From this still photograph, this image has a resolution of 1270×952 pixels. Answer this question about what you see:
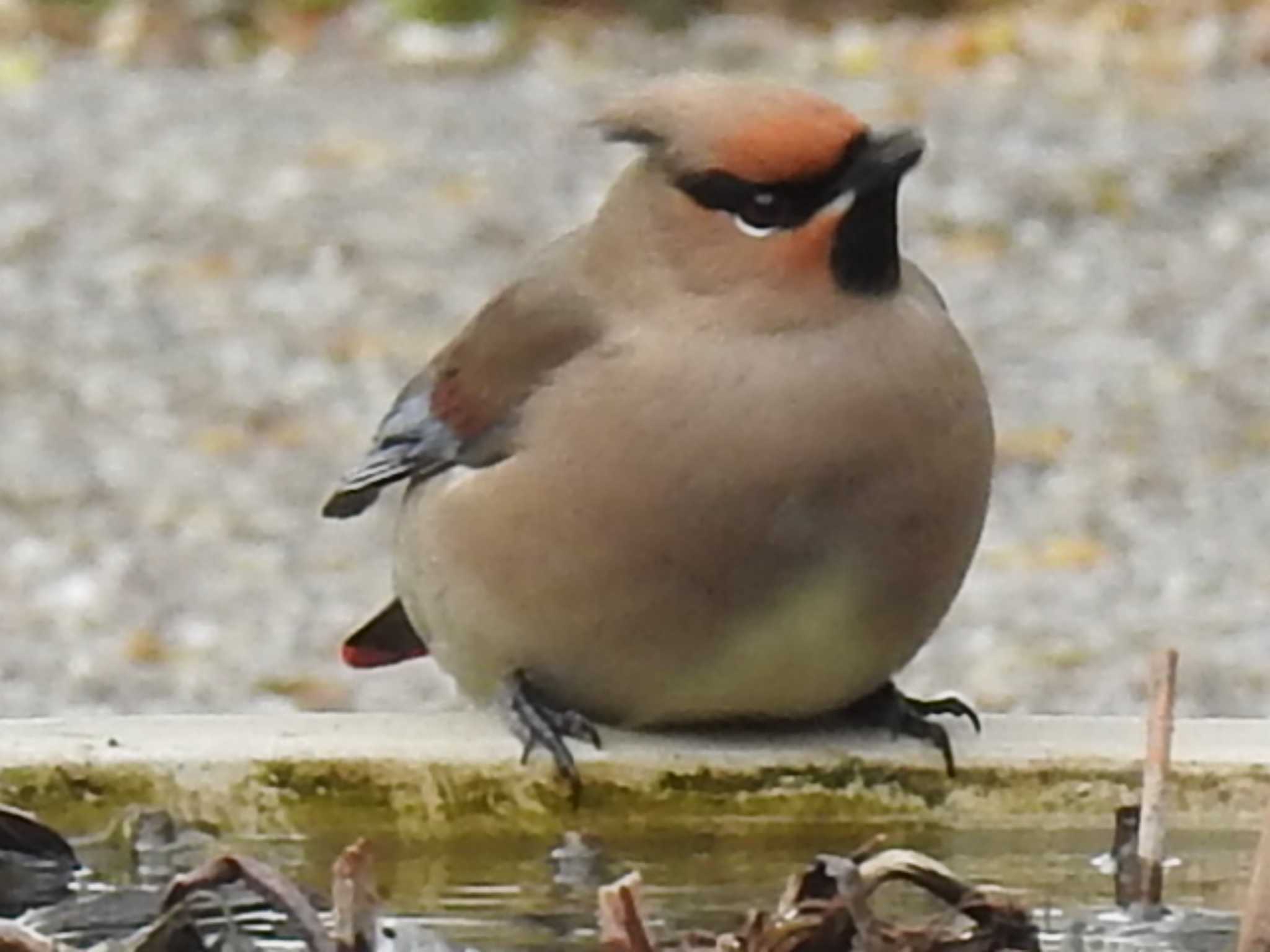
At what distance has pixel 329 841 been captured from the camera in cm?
286

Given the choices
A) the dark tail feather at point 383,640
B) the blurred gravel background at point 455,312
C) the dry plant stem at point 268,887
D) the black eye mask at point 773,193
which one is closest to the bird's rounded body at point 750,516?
the black eye mask at point 773,193

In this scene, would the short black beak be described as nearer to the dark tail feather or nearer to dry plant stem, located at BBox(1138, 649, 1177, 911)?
dry plant stem, located at BBox(1138, 649, 1177, 911)

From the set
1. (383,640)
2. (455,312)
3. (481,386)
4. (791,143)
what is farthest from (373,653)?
(455,312)

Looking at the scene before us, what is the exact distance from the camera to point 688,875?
9.05 ft

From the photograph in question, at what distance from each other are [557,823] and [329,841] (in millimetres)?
189

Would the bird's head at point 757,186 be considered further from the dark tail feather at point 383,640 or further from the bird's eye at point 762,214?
the dark tail feather at point 383,640

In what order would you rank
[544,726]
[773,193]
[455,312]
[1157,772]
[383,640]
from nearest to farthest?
[1157,772] → [544,726] → [773,193] → [383,640] → [455,312]

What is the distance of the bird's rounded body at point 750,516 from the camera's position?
10.3ft

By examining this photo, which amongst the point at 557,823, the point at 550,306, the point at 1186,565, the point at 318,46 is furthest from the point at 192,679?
the point at 318,46

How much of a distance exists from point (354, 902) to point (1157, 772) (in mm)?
582

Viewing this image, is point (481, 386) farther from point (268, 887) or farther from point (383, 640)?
point (268, 887)

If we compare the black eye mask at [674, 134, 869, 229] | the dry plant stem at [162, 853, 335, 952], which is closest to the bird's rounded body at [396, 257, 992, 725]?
the black eye mask at [674, 134, 869, 229]

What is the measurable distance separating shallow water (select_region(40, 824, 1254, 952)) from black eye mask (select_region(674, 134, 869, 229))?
585 mm

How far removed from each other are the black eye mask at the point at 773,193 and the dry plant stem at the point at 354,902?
1.19 m
